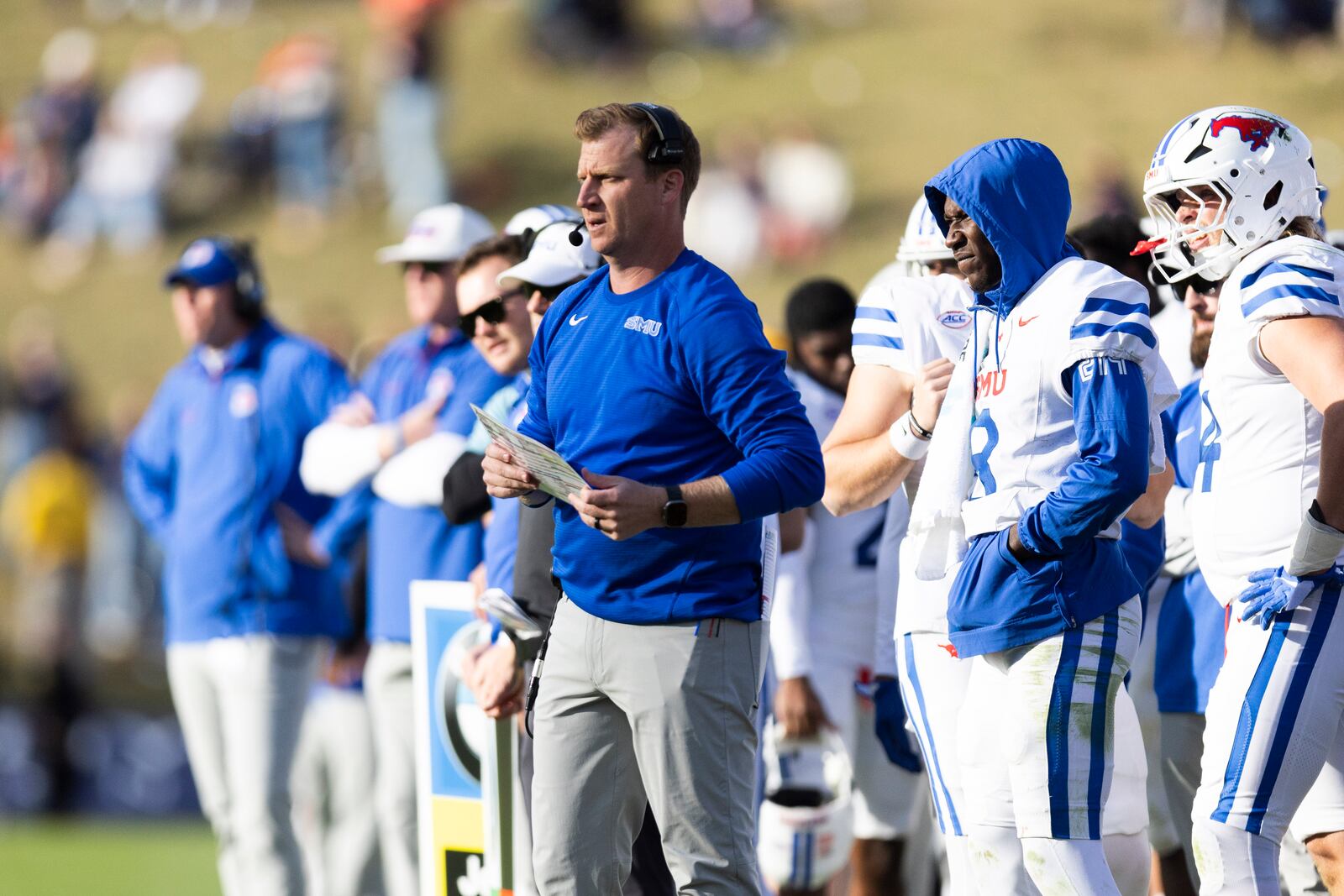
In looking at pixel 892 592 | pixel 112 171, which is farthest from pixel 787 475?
pixel 112 171

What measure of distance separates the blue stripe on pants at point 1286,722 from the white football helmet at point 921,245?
145 centimetres

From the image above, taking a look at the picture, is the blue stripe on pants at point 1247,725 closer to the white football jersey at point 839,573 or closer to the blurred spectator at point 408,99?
the white football jersey at point 839,573

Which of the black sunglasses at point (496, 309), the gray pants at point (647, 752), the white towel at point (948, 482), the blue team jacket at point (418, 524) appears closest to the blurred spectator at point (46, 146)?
the blue team jacket at point (418, 524)

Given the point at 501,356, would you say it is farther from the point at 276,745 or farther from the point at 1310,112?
the point at 1310,112

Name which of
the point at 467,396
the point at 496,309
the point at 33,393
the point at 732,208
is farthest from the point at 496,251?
the point at 33,393

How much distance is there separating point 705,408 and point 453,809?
5.39ft

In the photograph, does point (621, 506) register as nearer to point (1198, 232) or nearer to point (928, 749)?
point (928, 749)

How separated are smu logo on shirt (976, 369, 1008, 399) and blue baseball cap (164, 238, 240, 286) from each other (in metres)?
3.36

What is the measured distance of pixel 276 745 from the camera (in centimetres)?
560

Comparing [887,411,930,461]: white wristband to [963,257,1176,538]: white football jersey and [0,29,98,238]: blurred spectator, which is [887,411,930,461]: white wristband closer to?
[963,257,1176,538]: white football jersey

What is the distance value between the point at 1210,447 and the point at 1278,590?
378 mm

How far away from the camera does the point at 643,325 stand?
3273 millimetres

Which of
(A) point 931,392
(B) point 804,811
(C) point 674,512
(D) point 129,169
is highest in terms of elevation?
(D) point 129,169

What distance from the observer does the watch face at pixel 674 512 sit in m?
3.07
